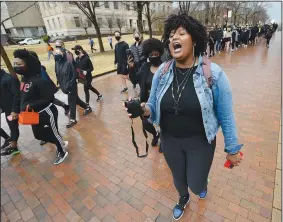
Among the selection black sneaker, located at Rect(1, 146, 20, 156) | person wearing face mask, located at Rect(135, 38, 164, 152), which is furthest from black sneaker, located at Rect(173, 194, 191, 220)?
black sneaker, located at Rect(1, 146, 20, 156)

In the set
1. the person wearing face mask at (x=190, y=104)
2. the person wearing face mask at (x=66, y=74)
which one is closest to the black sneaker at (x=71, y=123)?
the person wearing face mask at (x=66, y=74)

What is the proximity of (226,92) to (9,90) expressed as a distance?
12.0 feet

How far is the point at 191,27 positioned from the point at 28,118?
2696 mm

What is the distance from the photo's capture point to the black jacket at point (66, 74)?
488 cm

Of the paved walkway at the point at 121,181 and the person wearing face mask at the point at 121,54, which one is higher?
the person wearing face mask at the point at 121,54

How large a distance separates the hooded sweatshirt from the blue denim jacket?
2.12m

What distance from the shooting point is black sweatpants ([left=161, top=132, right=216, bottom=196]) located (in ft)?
6.43

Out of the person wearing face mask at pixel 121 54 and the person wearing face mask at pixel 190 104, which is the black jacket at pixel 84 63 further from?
the person wearing face mask at pixel 190 104

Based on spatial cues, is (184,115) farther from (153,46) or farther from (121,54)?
(121,54)

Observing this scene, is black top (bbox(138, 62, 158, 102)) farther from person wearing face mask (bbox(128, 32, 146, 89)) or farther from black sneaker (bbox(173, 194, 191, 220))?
black sneaker (bbox(173, 194, 191, 220))

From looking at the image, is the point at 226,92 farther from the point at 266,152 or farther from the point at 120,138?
the point at 120,138

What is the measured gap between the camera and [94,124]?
5.24 m

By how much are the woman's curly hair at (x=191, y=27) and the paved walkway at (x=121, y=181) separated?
1.98 meters

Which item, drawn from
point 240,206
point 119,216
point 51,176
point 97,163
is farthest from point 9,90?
point 240,206
